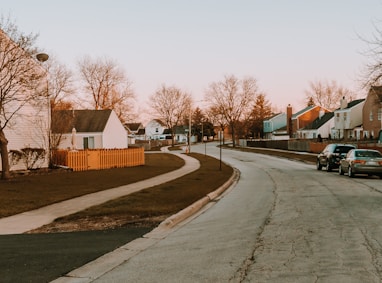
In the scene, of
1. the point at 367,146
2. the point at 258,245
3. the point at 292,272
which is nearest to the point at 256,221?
the point at 258,245

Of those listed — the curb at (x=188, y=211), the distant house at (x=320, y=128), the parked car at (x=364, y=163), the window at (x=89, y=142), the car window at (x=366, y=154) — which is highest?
the distant house at (x=320, y=128)

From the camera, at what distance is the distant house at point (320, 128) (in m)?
81.3

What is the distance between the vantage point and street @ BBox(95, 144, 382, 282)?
6051 millimetres

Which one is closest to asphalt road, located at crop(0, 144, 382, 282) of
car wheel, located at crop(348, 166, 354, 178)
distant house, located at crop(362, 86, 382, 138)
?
car wheel, located at crop(348, 166, 354, 178)

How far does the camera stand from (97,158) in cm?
3027

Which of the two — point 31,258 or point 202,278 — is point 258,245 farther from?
point 31,258

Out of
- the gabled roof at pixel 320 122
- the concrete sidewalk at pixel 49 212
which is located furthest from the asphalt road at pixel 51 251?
the gabled roof at pixel 320 122

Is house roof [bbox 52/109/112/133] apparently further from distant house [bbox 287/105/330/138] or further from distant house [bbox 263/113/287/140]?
distant house [bbox 263/113/287/140]

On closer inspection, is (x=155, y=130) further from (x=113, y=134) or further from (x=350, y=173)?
(x=350, y=173)

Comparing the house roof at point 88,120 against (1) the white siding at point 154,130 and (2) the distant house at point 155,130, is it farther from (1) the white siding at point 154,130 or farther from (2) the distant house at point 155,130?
(1) the white siding at point 154,130

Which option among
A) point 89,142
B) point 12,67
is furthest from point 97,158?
point 89,142

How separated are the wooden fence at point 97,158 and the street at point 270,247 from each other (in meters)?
17.1

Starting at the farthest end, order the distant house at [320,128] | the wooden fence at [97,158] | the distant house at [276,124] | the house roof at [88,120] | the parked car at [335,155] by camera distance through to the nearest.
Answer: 1. the distant house at [276,124]
2. the distant house at [320,128]
3. the house roof at [88,120]
4. the parked car at [335,155]
5. the wooden fence at [97,158]

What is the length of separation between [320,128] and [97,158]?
59.0 m
